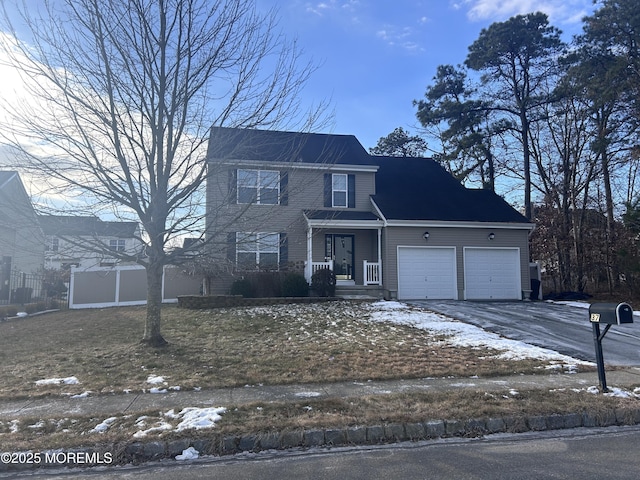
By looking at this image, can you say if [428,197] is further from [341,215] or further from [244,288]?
[244,288]

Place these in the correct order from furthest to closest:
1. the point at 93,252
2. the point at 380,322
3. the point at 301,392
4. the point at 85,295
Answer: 1. the point at 85,295
2. the point at 380,322
3. the point at 93,252
4. the point at 301,392

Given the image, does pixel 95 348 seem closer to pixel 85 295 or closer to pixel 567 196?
pixel 85 295

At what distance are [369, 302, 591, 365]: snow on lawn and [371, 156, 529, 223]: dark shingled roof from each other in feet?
15.5

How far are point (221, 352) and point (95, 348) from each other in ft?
9.16

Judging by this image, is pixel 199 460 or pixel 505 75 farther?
pixel 505 75

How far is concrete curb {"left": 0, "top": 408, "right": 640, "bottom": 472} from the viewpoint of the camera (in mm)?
4180

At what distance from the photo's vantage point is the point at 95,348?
9.20 metres

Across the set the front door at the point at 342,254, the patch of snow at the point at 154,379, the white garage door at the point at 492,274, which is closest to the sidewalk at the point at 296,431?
the patch of snow at the point at 154,379

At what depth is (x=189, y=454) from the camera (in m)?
4.30

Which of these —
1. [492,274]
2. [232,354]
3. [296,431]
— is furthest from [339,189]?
[296,431]

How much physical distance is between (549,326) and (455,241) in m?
6.42

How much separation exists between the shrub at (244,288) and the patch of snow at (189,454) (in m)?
11.8

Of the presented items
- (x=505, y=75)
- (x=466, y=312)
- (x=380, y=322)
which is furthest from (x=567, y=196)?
(x=380, y=322)

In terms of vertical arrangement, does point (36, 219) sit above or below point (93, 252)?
above
